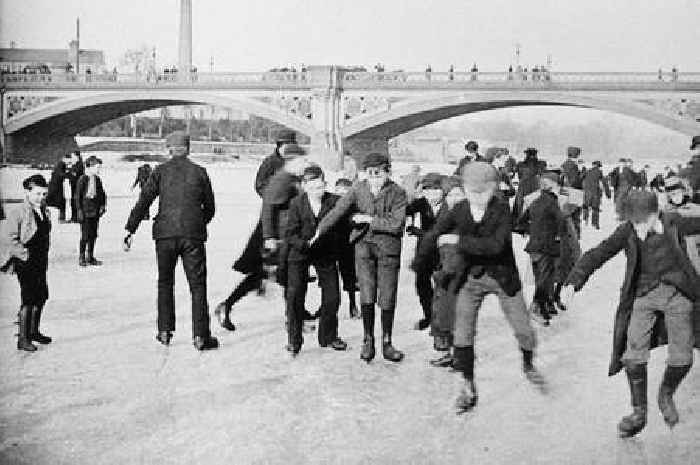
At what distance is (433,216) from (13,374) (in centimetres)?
307

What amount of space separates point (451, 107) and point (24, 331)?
24.8 m

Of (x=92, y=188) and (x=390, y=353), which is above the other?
(x=92, y=188)

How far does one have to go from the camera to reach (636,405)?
13.3ft

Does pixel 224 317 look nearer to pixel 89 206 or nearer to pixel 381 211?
pixel 381 211

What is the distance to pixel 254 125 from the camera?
33500 mm

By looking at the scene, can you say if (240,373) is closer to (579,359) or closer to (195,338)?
(195,338)

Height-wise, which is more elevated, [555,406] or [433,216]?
[433,216]

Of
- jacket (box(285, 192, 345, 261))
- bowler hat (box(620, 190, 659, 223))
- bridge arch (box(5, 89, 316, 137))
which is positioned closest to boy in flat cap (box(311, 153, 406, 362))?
jacket (box(285, 192, 345, 261))

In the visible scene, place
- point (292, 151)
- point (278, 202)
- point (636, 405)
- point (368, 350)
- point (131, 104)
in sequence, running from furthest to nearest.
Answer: point (131, 104) → point (292, 151) → point (278, 202) → point (368, 350) → point (636, 405)

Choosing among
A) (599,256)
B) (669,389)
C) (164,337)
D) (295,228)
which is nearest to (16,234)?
(164,337)

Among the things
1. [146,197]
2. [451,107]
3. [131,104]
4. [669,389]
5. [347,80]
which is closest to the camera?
[669,389]

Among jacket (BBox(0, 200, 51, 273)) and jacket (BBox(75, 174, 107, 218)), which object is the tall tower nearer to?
jacket (BBox(0, 200, 51, 273))

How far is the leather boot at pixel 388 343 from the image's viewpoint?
5.48m

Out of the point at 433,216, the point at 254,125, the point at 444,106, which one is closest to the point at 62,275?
the point at 433,216
